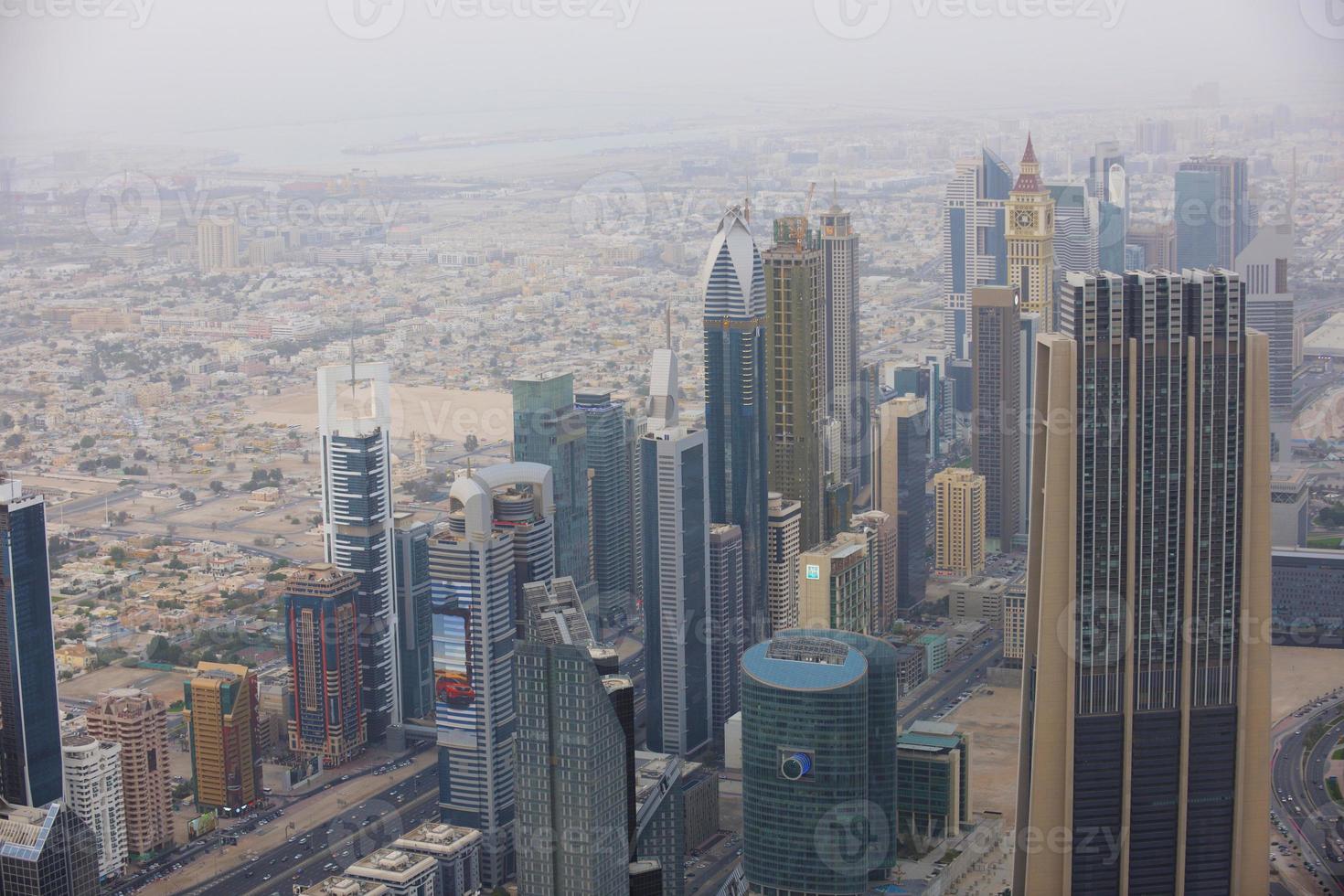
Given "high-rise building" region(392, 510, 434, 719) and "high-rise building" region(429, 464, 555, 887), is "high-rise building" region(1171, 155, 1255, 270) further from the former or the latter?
"high-rise building" region(429, 464, 555, 887)

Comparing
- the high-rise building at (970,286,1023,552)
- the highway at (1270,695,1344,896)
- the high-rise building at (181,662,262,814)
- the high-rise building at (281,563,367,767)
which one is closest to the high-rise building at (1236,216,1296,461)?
the highway at (1270,695,1344,896)

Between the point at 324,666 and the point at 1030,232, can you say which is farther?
the point at 1030,232

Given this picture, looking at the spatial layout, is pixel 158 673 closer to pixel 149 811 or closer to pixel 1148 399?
pixel 149 811

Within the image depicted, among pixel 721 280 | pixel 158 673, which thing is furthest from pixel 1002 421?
pixel 158 673

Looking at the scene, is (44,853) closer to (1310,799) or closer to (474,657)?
(474,657)

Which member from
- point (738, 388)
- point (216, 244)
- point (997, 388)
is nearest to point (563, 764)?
point (738, 388)
